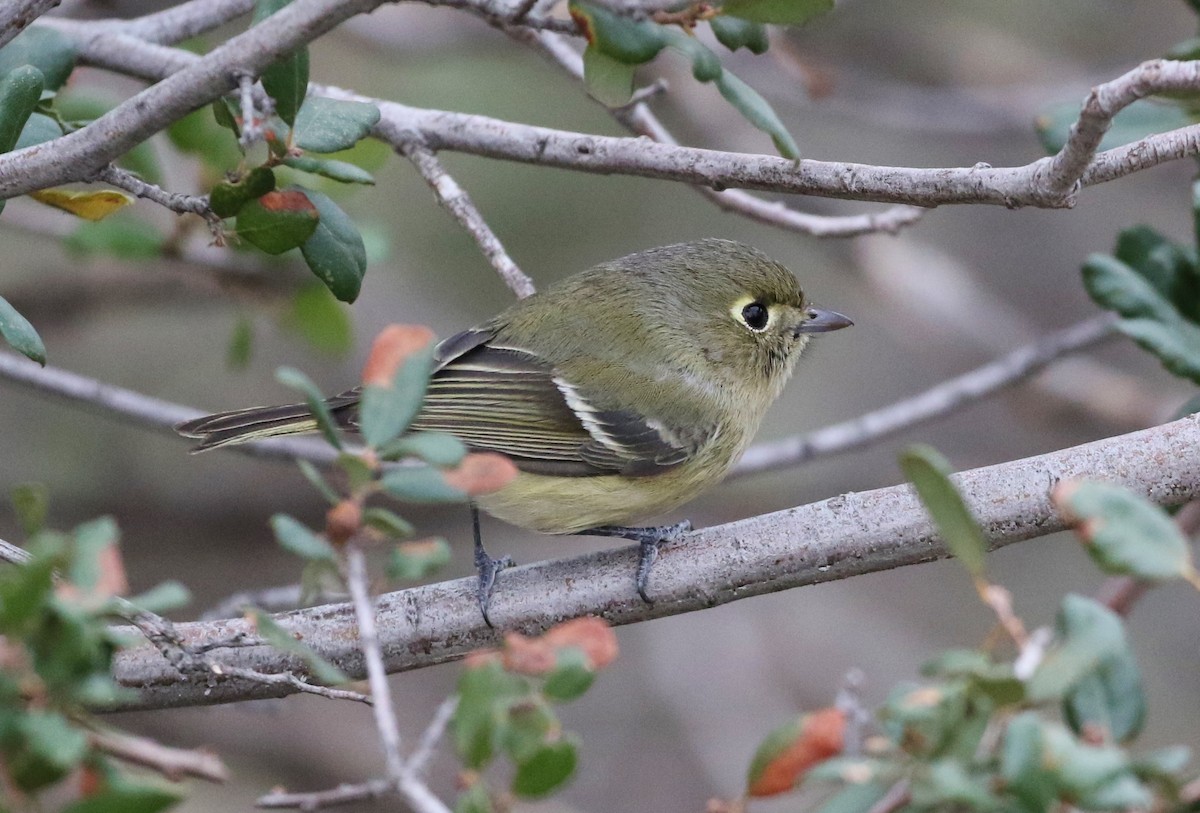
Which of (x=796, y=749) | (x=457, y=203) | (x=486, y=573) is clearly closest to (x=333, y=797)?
(x=796, y=749)

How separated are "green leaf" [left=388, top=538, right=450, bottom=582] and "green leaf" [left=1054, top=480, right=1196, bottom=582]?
2.23 feet

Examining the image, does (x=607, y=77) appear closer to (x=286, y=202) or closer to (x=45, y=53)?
(x=286, y=202)

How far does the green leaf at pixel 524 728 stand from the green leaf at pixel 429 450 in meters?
A: 0.30

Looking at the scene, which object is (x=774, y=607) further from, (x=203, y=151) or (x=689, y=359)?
(x=203, y=151)

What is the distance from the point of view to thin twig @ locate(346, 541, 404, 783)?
1224mm

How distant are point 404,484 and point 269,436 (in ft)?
4.91

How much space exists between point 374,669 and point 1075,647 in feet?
2.30

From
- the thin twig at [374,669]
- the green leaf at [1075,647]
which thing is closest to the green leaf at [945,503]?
the green leaf at [1075,647]

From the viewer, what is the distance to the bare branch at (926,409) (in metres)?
3.88

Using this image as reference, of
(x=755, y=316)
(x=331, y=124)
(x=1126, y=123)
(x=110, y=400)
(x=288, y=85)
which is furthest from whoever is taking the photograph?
(x=755, y=316)

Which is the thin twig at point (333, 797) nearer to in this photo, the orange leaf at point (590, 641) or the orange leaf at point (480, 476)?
the orange leaf at point (590, 641)

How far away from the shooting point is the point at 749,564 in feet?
7.65

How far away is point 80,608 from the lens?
1175 millimetres

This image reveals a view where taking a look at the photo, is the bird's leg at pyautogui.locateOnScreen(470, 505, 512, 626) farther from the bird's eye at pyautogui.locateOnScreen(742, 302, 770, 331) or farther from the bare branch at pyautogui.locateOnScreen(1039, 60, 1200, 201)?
the bare branch at pyautogui.locateOnScreen(1039, 60, 1200, 201)
